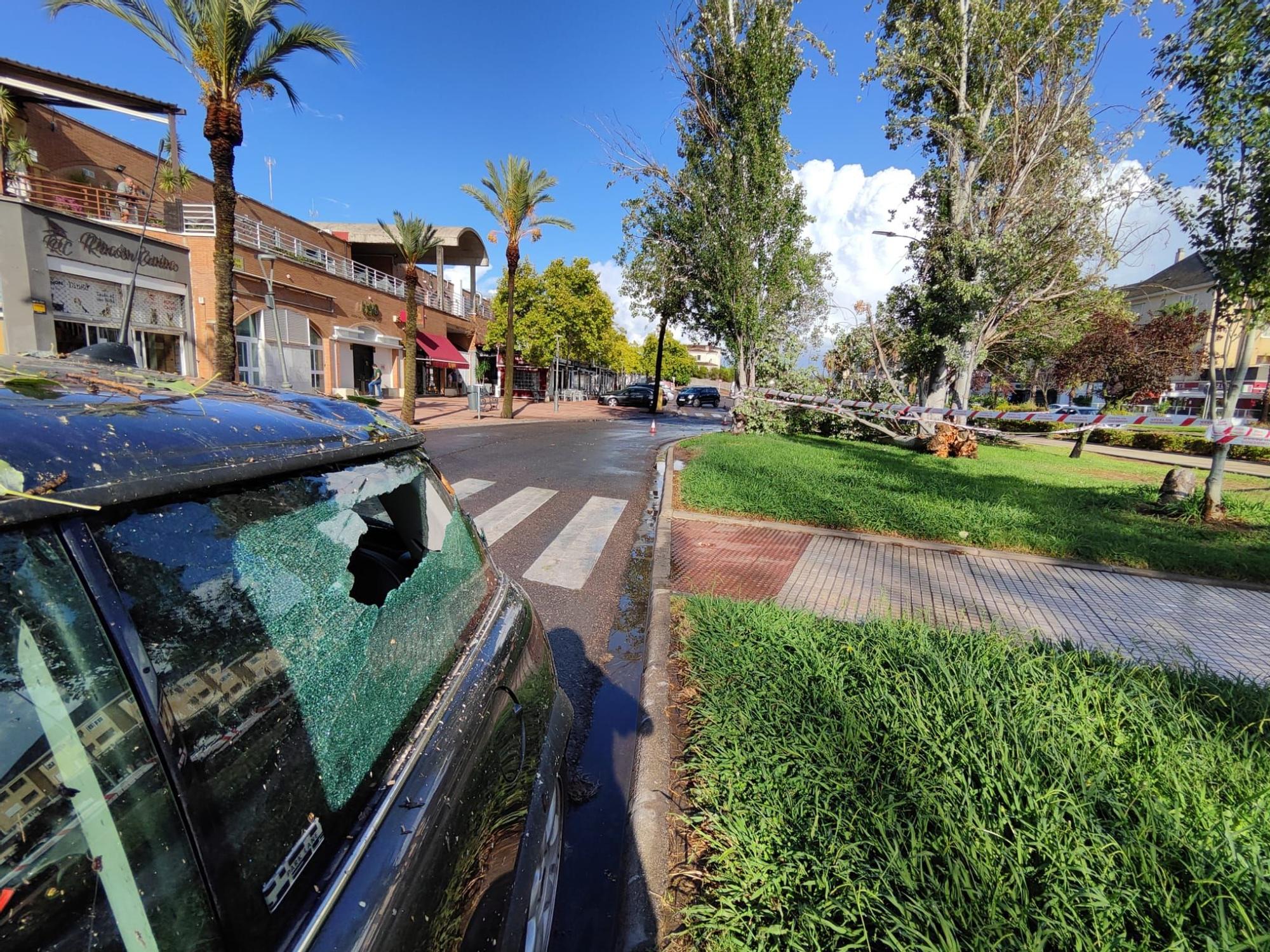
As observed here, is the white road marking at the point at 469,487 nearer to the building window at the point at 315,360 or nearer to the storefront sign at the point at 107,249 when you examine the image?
the storefront sign at the point at 107,249

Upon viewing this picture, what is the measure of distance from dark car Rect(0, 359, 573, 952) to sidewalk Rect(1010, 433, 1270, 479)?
15.1 m

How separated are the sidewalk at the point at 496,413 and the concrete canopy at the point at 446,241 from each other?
993 centimetres

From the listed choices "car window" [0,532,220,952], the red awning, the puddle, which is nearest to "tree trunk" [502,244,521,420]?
the red awning

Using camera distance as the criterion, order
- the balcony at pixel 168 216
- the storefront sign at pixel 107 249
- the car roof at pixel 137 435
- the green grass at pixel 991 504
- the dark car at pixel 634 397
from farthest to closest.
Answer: the dark car at pixel 634 397 < the balcony at pixel 168 216 < the storefront sign at pixel 107 249 < the green grass at pixel 991 504 < the car roof at pixel 137 435

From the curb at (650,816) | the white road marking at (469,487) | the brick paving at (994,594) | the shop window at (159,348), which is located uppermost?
the shop window at (159,348)

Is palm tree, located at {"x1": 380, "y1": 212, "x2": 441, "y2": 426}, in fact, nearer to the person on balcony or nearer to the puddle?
the person on balcony

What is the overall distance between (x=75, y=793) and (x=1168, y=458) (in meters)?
24.7

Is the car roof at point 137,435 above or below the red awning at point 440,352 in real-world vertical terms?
below

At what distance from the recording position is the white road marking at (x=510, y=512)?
21.6ft

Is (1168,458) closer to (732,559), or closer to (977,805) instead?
(732,559)

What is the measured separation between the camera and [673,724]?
3.04 metres

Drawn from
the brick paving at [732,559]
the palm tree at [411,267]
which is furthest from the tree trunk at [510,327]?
the brick paving at [732,559]

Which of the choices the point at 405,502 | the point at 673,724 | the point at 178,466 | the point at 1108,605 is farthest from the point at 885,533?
the point at 178,466

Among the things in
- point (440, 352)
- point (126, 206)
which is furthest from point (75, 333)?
point (440, 352)
